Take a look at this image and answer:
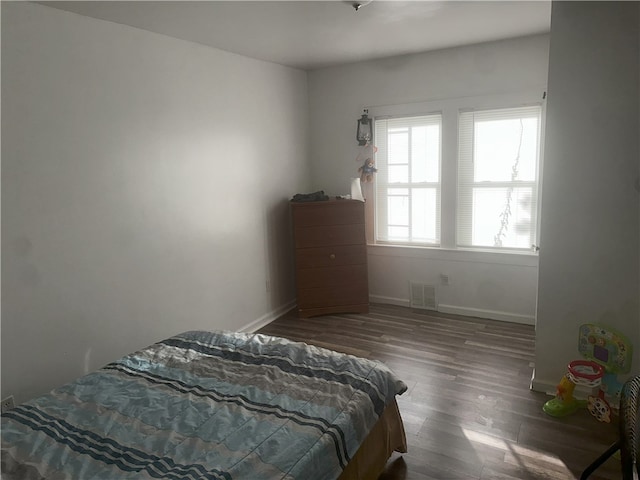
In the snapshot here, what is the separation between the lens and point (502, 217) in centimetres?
383

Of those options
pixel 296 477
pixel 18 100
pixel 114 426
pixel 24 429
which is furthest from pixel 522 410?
pixel 18 100

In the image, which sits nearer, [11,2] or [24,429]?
[24,429]

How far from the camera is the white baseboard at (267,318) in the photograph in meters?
3.89

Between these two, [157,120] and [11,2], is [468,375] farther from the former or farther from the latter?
[11,2]

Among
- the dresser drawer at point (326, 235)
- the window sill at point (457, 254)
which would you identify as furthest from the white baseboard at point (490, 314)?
the dresser drawer at point (326, 235)

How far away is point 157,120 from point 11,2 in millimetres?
985

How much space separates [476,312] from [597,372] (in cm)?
162

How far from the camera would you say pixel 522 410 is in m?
2.49

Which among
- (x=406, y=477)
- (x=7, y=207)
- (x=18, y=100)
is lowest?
(x=406, y=477)

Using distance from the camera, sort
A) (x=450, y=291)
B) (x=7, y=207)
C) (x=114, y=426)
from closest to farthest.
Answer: (x=114, y=426) → (x=7, y=207) → (x=450, y=291)

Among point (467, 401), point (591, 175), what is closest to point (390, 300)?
point (467, 401)

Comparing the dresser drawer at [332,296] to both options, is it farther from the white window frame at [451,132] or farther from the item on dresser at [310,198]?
the item on dresser at [310,198]

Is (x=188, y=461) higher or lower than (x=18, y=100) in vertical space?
lower

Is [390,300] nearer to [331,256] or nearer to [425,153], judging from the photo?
[331,256]
